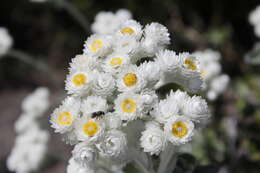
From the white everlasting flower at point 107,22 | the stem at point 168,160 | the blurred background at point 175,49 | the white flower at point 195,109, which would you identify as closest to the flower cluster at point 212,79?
the blurred background at point 175,49

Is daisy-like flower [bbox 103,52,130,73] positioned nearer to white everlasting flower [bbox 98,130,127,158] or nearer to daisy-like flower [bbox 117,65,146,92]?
daisy-like flower [bbox 117,65,146,92]

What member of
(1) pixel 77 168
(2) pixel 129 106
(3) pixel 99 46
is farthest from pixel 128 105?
(1) pixel 77 168

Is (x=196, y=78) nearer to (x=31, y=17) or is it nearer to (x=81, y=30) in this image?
(x=81, y=30)

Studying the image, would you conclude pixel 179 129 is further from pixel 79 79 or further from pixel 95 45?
pixel 95 45

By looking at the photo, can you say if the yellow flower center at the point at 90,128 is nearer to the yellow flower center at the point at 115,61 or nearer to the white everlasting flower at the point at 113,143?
the white everlasting flower at the point at 113,143

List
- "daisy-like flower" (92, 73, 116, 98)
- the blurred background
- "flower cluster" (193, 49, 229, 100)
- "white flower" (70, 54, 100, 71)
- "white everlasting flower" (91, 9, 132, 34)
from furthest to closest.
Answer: the blurred background < "white everlasting flower" (91, 9, 132, 34) < "flower cluster" (193, 49, 229, 100) < "white flower" (70, 54, 100, 71) < "daisy-like flower" (92, 73, 116, 98)

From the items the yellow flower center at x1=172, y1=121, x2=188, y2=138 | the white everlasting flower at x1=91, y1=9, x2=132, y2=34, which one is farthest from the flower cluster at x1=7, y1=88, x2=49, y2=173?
the yellow flower center at x1=172, y1=121, x2=188, y2=138
